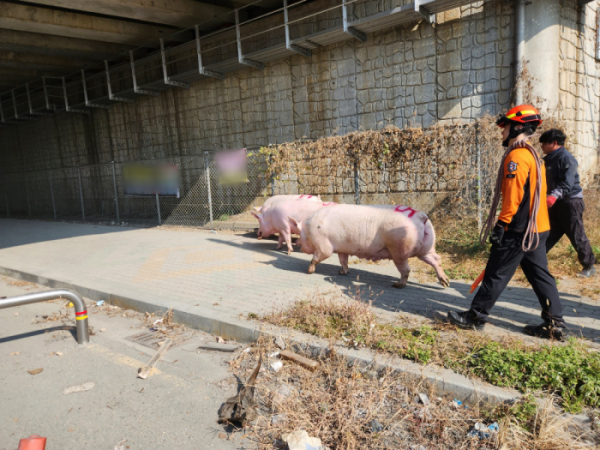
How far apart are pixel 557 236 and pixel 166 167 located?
1280 cm

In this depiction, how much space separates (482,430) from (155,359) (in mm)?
2930

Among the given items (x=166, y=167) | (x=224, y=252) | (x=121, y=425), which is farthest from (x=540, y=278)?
(x=166, y=167)

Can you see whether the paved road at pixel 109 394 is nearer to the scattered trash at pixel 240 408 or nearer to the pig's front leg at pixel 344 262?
the scattered trash at pixel 240 408

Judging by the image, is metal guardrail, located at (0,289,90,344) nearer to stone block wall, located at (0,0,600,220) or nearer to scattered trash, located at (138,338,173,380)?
scattered trash, located at (138,338,173,380)

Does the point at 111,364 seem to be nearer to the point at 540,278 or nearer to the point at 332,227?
the point at 332,227

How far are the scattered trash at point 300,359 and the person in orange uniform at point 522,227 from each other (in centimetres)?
163

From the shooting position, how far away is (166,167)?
14.8 meters

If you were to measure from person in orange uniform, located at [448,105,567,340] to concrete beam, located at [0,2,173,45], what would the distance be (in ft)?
46.0

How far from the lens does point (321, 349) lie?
3.66 m

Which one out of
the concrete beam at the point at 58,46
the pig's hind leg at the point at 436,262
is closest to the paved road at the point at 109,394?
the pig's hind leg at the point at 436,262

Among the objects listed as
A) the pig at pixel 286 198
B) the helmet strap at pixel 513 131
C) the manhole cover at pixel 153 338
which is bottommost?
the manhole cover at pixel 153 338

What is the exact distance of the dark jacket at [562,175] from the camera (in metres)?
4.93

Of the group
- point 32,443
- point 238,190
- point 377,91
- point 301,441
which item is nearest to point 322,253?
point 301,441

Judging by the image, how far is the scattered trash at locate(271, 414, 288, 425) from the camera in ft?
9.01
